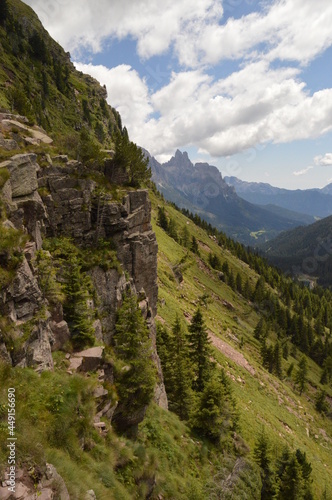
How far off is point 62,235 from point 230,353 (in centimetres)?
4647

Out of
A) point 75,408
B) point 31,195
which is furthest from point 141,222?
point 75,408

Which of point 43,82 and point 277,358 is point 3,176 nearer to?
point 277,358

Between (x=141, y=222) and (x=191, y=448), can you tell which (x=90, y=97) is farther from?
(x=191, y=448)

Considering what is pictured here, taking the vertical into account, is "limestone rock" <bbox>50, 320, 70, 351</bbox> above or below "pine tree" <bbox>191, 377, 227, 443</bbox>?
above

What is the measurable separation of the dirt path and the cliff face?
24357mm

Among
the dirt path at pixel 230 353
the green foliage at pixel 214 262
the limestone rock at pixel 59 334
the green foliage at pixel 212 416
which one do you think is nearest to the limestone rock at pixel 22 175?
the limestone rock at pixel 59 334

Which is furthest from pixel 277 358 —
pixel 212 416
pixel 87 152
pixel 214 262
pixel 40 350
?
pixel 40 350

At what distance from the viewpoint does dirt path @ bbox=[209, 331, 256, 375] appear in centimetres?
5721

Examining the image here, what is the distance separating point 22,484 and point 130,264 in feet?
78.2

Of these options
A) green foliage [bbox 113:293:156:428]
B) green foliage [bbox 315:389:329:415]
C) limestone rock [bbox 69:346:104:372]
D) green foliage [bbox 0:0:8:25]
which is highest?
green foliage [bbox 0:0:8:25]

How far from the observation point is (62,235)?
27094 millimetres

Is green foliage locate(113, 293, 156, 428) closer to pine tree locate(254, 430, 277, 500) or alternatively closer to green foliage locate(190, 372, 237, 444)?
green foliage locate(190, 372, 237, 444)

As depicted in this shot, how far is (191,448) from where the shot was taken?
1013 inches

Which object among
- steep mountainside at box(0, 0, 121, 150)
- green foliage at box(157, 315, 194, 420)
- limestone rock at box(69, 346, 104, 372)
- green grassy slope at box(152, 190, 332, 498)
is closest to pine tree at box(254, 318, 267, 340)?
green grassy slope at box(152, 190, 332, 498)
